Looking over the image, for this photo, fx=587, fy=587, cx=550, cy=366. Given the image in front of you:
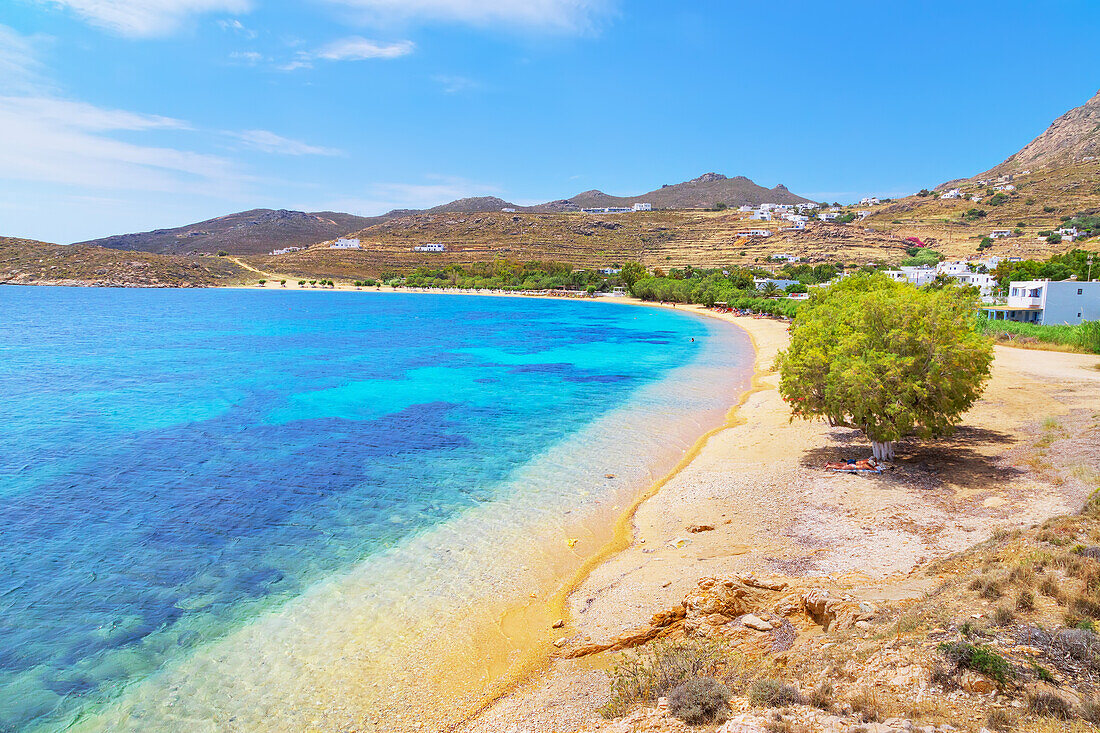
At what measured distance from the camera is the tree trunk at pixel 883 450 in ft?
59.0

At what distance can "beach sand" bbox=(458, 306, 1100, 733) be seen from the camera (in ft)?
31.7

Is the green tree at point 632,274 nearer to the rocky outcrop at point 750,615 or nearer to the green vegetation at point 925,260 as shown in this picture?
the green vegetation at point 925,260

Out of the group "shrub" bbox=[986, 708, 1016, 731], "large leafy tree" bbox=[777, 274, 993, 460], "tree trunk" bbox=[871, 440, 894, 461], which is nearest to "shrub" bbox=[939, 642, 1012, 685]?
"shrub" bbox=[986, 708, 1016, 731]

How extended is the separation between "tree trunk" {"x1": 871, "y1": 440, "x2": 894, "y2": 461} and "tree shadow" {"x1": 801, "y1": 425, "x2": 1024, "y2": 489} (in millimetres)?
336

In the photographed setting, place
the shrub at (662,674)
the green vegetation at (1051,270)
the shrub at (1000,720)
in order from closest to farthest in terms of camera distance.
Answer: the shrub at (1000,720) < the shrub at (662,674) < the green vegetation at (1051,270)

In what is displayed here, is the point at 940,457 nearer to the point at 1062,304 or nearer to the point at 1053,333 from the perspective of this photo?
the point at 1053,333

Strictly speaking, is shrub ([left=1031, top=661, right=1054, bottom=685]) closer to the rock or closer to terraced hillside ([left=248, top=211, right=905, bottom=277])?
the rock

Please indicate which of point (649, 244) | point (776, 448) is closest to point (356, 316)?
point (776, 448)

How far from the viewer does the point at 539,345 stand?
56.6 metres

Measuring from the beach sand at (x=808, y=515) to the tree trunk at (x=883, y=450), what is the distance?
0.44 metres

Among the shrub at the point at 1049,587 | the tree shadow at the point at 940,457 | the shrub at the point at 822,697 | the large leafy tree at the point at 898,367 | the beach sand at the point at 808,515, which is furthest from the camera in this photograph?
the large leafy tree at the point at 898,367

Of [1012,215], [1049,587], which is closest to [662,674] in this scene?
[1049,587]

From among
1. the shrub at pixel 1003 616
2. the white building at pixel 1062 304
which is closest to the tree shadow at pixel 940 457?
the shrub at pixel 1003 616

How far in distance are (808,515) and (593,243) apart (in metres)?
157
